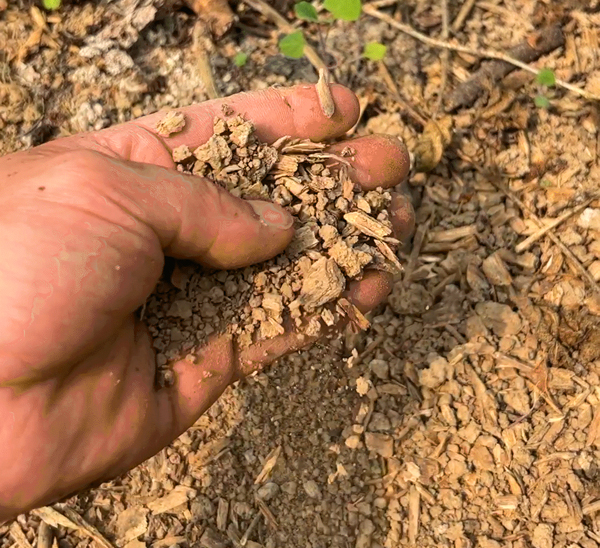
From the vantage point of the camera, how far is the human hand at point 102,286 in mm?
1485

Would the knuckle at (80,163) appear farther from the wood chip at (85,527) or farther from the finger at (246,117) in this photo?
the wood chip at (85,527)

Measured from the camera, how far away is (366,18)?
10.2ft

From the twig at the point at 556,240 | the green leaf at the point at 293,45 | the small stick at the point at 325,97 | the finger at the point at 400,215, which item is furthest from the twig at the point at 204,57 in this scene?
the twig at the point at 556,240

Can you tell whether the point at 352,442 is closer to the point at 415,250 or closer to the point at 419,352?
the point at 419,352

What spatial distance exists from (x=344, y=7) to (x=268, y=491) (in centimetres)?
200

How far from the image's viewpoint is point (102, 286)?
4.99 feet

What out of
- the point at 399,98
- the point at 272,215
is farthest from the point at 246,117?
the point at 399,98

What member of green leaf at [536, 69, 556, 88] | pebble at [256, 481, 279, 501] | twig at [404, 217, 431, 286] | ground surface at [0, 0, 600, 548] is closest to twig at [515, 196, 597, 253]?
ground surface at [0, 0, 600, 548]

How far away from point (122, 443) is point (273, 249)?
72 centimetres

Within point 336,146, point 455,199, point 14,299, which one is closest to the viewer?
point 14,299

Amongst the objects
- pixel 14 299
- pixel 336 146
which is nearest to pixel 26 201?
pixel 14 299

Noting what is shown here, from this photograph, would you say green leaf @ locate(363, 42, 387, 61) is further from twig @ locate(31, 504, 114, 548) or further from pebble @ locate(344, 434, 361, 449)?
twig @ locate(31, 504, 114, 548)

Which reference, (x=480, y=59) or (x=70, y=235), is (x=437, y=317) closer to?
(x=480, y=59)

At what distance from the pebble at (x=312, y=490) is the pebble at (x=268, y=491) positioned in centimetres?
12
